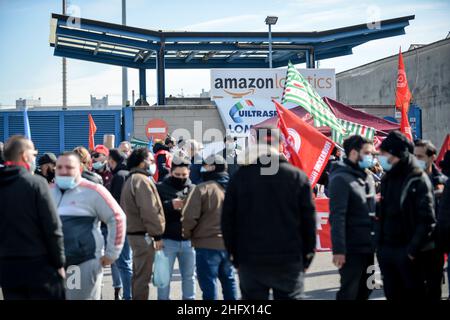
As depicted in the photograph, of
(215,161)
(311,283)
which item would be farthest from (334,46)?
(215,161)

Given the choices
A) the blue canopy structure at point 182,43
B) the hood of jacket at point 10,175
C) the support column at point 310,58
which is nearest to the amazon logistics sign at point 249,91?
the blue canopy structure at point 182,43

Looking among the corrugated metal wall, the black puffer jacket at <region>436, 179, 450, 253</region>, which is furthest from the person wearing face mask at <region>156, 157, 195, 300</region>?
the corrugated metal wall

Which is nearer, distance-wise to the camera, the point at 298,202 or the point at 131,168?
the point at 298,202

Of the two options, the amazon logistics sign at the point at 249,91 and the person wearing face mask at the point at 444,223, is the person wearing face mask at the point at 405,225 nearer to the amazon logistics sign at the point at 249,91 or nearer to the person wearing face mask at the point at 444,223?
the person wearing face mask at the point at 444,223

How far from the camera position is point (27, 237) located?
4.65 metres

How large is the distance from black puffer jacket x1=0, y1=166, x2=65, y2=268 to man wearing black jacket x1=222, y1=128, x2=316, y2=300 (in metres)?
1.36

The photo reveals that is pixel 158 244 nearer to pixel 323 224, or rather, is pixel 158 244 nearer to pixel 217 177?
pixel 217 177

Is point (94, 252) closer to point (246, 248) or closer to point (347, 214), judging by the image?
point (246, 248)

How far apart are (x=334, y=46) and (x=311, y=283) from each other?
16932mm

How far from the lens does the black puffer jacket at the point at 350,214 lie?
5738 millimetres

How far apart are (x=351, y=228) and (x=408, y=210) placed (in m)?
0.64

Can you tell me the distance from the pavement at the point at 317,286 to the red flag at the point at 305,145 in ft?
5.03

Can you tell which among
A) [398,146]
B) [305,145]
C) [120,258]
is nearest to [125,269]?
[120,258]
